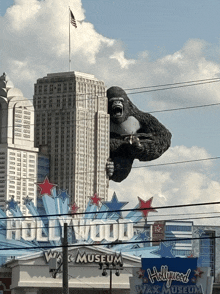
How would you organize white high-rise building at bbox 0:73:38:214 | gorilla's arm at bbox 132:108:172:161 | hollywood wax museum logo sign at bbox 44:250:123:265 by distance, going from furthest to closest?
gorilla's arm at bbox 132:108:172:161 → white high-rise building at bbox 0:73:38:214 → hollywood wax museum logo sign at bbox 44:250:123:265

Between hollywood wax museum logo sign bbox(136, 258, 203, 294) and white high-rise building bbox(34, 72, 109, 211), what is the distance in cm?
2796

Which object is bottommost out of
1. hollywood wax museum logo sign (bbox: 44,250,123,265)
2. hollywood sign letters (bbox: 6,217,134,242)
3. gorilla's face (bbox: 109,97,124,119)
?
hollywood wax museum logo sign (bbox: 44,250,123,265)

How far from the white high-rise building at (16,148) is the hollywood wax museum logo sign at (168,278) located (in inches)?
1052

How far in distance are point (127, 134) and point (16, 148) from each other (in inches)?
642

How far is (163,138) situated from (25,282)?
38270 mm

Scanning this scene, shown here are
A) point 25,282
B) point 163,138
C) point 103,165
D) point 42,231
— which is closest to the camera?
point 25,282

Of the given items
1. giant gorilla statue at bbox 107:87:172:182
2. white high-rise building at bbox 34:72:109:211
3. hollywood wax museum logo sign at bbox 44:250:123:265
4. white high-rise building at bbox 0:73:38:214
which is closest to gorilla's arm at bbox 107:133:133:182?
giant gorilla statue at bbox 107:87:172:182

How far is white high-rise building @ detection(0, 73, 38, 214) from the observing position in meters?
92.3

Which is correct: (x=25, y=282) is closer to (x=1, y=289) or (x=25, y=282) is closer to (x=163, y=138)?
(x=1, y=289)

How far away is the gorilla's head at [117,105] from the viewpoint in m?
104

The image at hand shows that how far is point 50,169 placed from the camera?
9638 cm

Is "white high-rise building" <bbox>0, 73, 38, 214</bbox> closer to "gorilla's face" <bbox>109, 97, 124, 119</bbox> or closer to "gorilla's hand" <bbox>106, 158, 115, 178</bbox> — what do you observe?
"gorilla's hand" <bbox>106, 158, 115, 178</bbox>

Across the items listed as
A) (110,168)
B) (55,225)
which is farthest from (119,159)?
(55,225)

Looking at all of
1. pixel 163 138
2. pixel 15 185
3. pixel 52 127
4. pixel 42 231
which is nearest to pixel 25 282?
pixel 42 231
